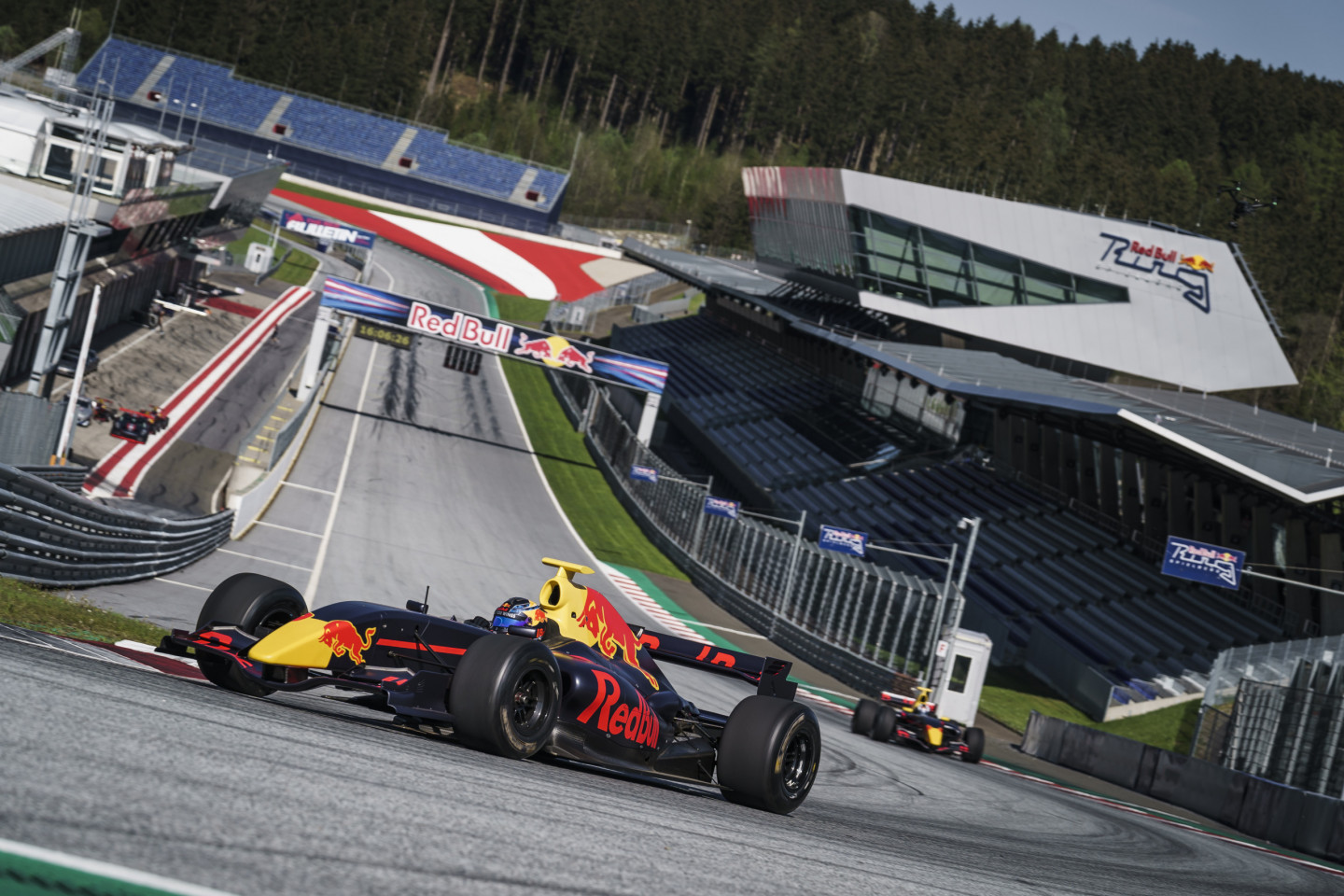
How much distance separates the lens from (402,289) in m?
78.8

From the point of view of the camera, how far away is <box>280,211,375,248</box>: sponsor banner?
72.8 m

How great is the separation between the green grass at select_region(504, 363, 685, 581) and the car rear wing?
3109 cm

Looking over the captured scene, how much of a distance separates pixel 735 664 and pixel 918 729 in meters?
14.2

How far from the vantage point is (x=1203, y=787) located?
79.2ft

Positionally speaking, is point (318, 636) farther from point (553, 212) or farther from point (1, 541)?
point (553, 212)

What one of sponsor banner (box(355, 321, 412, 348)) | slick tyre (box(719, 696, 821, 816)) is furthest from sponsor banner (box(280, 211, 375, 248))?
slick tyre (box(719, 696, 821, 816))

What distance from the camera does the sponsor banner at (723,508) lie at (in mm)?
39156

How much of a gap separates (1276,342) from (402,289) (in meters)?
50.8

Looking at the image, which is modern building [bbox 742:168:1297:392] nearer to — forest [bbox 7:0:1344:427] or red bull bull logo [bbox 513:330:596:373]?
red bull bull logo [bbox 513:330:596:373]

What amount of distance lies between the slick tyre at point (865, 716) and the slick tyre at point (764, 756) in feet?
47.5


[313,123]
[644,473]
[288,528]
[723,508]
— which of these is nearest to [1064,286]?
[644,473]

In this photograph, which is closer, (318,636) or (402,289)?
(318,636)

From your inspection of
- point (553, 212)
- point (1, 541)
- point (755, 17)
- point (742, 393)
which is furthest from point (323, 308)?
point (755, 17)

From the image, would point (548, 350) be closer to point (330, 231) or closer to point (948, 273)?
point (948, 273)
